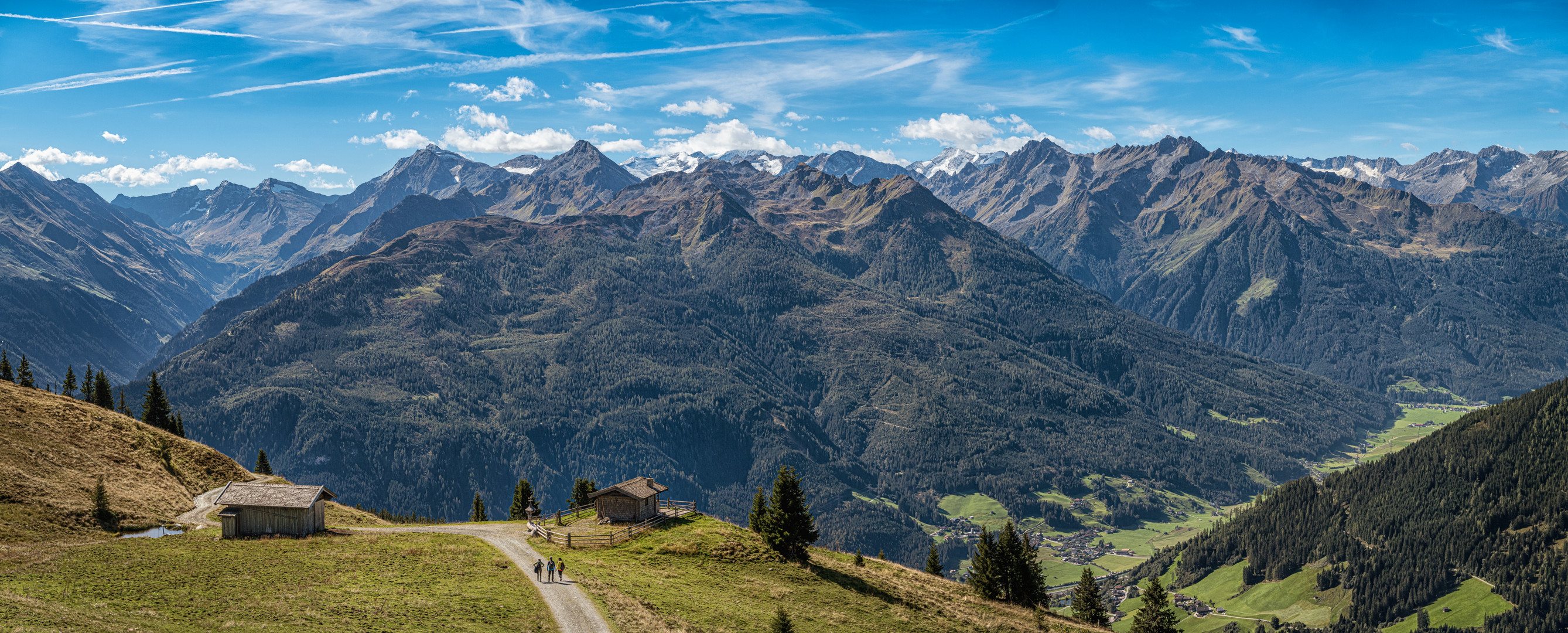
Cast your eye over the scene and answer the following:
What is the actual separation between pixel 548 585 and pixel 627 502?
24.4m

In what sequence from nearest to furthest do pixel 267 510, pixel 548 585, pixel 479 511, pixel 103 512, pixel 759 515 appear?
A: pixel 548 585 → pixel 103 512 → pixel 267 510 → pixel 759 515 → pixel 479 511

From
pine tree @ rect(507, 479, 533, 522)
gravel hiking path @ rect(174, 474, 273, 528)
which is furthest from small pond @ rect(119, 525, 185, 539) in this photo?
pine tree @ rect(507, 479, 533, 522)

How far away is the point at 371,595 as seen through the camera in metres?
60.5

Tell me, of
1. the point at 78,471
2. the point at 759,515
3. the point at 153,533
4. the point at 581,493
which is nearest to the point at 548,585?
the point at 759,515

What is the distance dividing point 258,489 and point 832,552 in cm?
6105

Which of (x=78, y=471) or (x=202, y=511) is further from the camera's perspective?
(x=202, y=511)

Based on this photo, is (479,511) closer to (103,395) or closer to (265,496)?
(103,395)

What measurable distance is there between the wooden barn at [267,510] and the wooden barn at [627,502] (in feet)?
91.6

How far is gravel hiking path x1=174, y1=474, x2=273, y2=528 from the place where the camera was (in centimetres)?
8162

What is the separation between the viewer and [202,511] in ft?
283

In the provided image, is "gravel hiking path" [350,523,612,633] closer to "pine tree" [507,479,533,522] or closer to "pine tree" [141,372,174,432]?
"pine tree" [507,479,533,522]

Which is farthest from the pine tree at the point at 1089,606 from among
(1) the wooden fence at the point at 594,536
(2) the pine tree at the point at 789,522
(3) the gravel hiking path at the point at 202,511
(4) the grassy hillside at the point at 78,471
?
(4) the grassy hillside at the point at 78,471

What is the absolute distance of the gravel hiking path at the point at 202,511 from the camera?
8162 cm

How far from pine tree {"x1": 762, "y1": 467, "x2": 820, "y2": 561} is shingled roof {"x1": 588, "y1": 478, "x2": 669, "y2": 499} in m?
12.6
